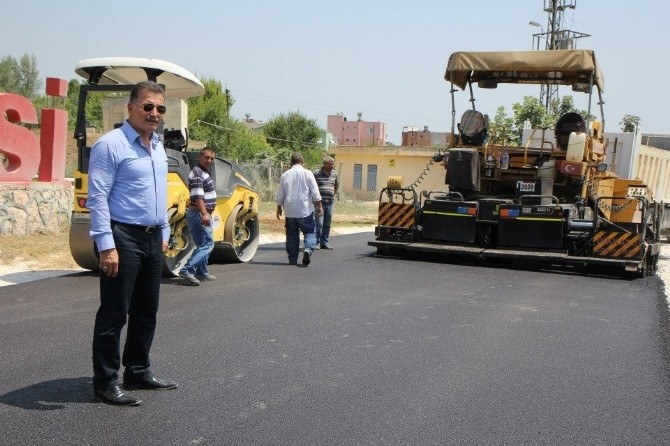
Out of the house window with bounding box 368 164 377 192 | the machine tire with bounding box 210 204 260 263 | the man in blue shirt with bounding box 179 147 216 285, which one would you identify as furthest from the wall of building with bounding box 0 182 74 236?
the house window with bounding box 368 164 377 192

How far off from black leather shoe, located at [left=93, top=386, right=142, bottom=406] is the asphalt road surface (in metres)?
0.04

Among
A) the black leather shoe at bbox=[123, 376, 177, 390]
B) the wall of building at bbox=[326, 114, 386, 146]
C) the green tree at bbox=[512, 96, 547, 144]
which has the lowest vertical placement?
the black leather shoe at bbox=[123, 376, 177, 390]

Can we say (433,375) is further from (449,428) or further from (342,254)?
(342,254)

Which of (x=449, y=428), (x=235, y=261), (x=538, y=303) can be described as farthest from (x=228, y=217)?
(x=449, y=428)

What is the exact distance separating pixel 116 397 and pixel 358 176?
40.1 m

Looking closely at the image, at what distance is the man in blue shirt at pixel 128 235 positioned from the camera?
434 cm

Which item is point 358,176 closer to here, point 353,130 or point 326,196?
point 326,196

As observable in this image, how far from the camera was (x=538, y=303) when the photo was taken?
8.41 meters

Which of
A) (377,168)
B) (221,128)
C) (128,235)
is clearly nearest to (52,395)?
(128,235)

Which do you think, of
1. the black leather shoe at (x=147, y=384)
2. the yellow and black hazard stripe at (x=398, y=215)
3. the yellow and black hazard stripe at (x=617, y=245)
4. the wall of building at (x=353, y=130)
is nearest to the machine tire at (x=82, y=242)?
the black leather shoe at (x=147, y=384)

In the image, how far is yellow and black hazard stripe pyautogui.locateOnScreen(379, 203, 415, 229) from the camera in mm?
12555

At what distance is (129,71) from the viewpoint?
30.7 ft

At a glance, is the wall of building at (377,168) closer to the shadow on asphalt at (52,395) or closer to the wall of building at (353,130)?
the shadow on asphalt at (52,395)

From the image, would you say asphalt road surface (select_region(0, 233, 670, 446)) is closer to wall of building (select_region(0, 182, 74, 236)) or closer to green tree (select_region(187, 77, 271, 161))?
wall of building (select_region(0, 182, 74, 236))
